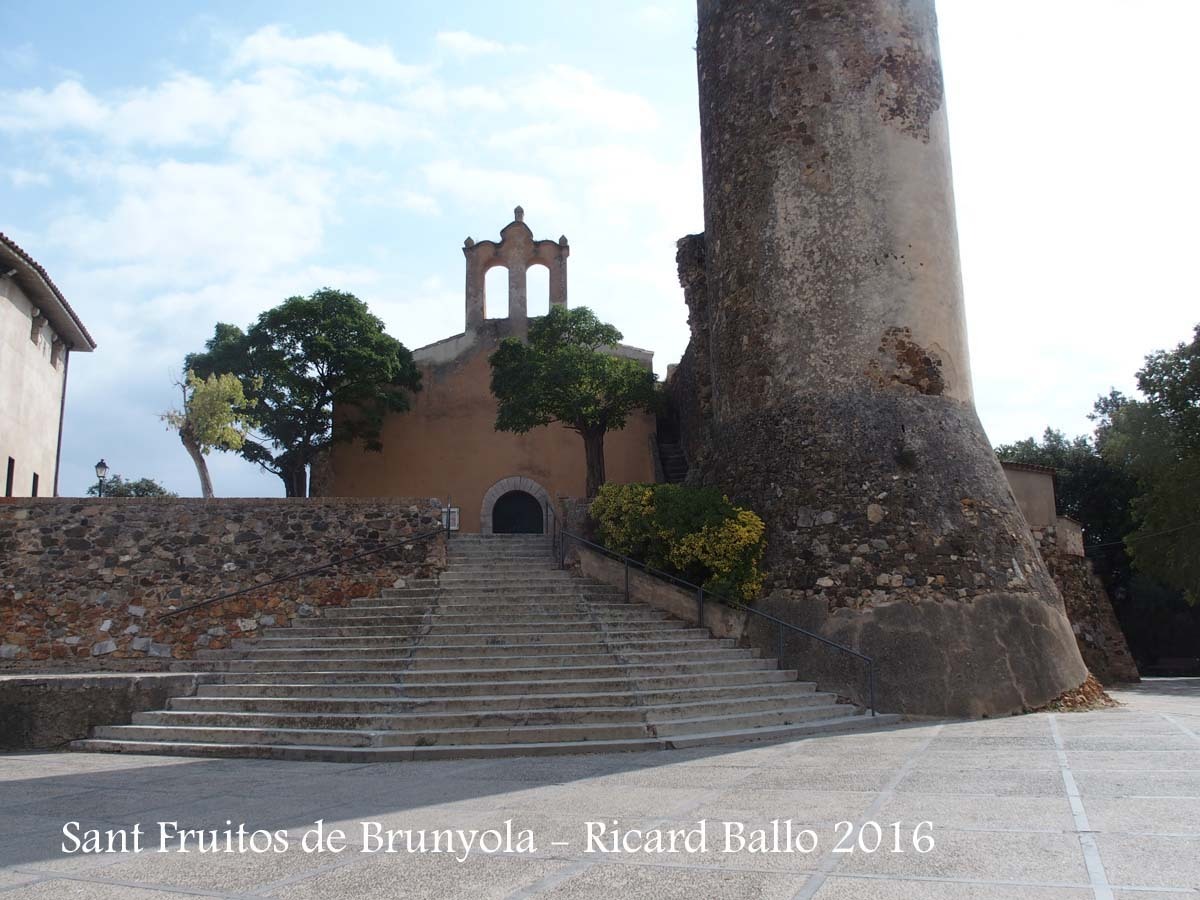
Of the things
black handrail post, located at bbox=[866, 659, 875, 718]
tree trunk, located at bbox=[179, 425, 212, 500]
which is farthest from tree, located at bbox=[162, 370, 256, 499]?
black handrail post, located at bbox=[866, 659, 875, 718]

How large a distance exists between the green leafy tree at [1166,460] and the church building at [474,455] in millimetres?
12349

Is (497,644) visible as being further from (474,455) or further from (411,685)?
(474,455)

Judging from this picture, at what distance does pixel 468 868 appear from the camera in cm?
411

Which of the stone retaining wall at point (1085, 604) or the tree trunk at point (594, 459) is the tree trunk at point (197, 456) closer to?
the tree trunk at point (594, 459)

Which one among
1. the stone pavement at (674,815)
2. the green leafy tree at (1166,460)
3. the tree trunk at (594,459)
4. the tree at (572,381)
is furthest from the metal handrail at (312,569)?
the green leafy tree at (1166,460)

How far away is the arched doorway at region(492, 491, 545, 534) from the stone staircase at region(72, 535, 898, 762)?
28.6 ft

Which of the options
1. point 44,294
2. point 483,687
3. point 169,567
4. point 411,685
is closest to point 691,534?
point 483,687

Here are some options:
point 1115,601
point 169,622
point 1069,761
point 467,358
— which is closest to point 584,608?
point 169,622

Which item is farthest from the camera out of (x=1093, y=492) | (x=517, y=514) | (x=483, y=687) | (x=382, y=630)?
(x=1093, y=492)

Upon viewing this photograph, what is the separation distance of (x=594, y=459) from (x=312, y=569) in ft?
23.2

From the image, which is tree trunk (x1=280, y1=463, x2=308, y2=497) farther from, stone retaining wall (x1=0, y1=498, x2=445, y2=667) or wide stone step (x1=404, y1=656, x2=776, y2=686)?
wide stone step (x1=404, y1=656, x2=776, y2=686)

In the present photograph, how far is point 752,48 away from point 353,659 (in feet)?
33.1

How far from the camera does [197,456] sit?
18.8m

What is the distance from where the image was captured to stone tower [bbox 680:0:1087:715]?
11.1m
